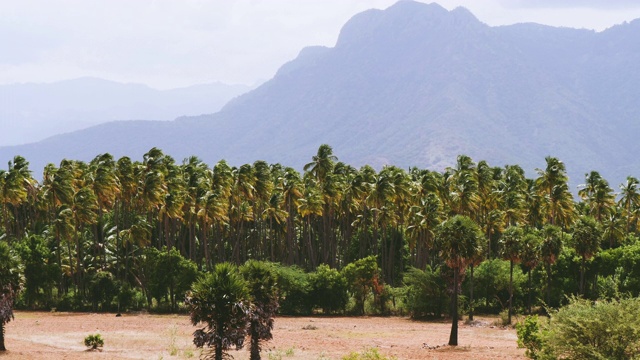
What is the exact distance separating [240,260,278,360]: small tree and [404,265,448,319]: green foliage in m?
43.6

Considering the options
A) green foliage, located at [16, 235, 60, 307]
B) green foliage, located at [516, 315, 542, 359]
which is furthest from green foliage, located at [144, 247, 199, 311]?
green foliage, located at [516, 315, 542, 359]

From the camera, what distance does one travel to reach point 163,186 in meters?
117

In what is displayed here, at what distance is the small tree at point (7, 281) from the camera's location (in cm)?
5628

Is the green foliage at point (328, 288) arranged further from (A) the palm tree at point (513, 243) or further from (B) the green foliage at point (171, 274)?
(A) the palm tree at point (513, 243)

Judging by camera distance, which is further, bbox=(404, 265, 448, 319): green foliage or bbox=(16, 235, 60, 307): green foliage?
bbox=(16, 235, 60, 307): green foliage

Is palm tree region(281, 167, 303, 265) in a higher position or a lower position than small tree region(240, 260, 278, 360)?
higher

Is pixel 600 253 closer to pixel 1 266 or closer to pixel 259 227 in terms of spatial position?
pixel 259 227

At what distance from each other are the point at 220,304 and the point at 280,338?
2885cm

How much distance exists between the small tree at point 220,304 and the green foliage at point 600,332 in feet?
56.6

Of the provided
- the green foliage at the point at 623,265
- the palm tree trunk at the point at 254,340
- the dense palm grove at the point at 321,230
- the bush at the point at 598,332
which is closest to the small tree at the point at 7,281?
the palm tree trunk at the point at 254,340

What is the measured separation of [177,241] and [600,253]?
68888 millimetres

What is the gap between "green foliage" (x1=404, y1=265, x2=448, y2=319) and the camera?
93500 mm

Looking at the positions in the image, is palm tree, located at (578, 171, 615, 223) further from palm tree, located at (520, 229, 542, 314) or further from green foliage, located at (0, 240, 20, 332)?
green foliage, located at (0, 240, 20, 332)

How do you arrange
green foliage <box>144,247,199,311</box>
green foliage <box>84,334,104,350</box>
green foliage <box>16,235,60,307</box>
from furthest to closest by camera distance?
green foliage <box>16,235,60,307</box>, green foliage <box>144,247,199,311</box>, green foliage <box>84,334,104,350</box>
